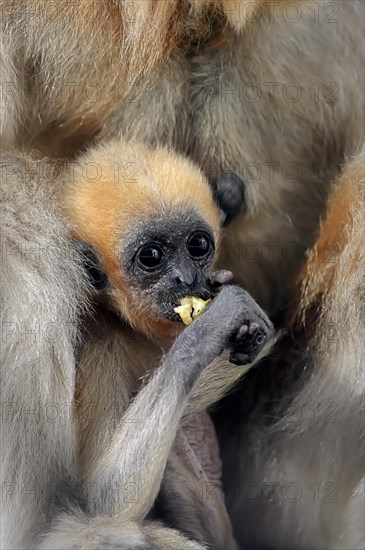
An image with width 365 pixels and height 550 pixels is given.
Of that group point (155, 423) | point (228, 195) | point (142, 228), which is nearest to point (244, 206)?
point (228, 195)

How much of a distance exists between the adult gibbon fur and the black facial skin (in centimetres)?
17

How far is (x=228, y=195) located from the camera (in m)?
2.96

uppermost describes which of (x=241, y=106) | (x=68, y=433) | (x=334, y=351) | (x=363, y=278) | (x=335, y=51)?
(x=335, y=51)

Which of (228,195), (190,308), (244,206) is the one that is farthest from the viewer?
(244,206)

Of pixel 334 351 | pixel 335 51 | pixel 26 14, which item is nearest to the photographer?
pixel 26 14

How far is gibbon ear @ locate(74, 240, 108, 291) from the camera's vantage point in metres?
2.77

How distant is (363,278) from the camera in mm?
2854

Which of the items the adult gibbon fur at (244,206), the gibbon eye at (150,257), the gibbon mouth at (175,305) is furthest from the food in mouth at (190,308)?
the adult gibbon fur at (244,206)

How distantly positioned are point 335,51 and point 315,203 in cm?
47

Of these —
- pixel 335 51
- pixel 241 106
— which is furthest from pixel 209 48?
pixel 335 51

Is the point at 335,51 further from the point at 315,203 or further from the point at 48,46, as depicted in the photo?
the point at 48,46

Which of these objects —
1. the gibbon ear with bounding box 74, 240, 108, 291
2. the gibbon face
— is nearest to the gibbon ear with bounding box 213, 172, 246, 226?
the gibbon face

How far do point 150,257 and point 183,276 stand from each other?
0.33ft

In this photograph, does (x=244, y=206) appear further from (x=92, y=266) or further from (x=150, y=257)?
(x=92, y=266)
